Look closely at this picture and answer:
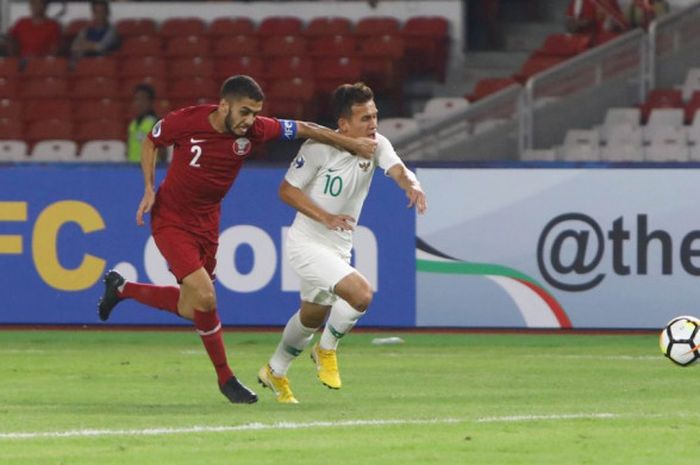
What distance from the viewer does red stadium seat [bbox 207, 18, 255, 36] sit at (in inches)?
907

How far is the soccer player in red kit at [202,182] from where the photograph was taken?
10406 millimetres

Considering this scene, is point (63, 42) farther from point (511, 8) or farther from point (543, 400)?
point (543, 400)

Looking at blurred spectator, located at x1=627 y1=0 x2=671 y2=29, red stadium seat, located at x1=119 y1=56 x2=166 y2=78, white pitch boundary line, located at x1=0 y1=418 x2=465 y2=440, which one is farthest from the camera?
red stadium seat, located at x1=119 y1=56 x2=166 y2=78

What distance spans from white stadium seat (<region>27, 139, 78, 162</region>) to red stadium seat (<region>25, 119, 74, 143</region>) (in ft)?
1.77

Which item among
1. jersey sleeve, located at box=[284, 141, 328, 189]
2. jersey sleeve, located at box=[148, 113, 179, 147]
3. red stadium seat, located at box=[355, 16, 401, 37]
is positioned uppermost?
red stadium seat, located at box=[355, 16, 401, 37]

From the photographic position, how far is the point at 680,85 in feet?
67.8

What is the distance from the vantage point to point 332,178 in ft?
35.4

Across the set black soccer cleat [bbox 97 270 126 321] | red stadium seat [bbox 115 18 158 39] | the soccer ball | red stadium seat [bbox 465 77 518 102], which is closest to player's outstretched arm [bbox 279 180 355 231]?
black soccer cleat [bbox 97 270 126 321]

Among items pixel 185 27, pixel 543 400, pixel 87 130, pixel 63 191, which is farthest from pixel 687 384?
pixel 185 27

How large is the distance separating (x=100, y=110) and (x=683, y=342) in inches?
466

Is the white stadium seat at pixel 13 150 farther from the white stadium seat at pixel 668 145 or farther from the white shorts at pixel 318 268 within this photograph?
the white shorts at pixel 318 268

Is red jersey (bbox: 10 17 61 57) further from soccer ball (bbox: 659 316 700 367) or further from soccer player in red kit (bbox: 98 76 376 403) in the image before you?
soccer ball (bbox: 659 316 700 367)

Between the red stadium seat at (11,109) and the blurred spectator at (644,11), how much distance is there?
718 cm

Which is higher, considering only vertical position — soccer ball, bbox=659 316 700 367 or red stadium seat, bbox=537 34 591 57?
red stadium seat, bbox=537 34 591 57
